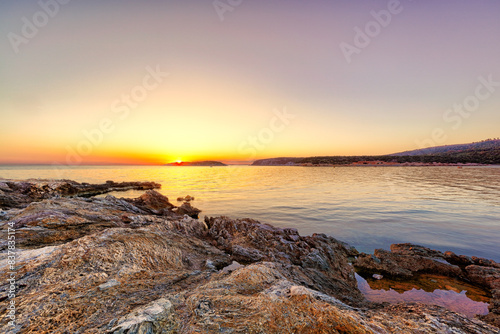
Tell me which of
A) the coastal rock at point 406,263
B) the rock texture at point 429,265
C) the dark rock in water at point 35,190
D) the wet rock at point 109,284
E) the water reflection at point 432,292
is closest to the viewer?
the wet rock at point 109,284

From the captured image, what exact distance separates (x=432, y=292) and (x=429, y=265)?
1881 mm

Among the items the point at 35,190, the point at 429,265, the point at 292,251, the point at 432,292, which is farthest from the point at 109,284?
the point at 35,190

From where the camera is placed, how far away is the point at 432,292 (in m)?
6.98

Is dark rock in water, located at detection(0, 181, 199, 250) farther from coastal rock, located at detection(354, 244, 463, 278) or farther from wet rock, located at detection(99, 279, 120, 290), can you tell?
coastal rock, located at detection(354, 244, 463, 278)

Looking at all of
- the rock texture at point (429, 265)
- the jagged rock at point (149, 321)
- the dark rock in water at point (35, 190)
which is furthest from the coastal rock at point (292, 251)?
the dark rock in water at point (35, 190)

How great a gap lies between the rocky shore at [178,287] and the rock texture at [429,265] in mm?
42

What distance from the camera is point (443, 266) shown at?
8.20m

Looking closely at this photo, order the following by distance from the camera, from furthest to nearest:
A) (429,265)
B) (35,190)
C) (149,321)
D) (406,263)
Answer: (35,190) → (406,263) → (429,265) → (149,321)

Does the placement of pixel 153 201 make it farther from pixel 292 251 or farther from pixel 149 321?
pixel 149 321

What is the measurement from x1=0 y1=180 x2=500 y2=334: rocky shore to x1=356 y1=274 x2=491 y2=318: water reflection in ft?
1.30

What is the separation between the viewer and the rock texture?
7464mm

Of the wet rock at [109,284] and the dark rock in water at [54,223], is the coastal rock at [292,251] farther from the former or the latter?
the wet rock at [109,284]

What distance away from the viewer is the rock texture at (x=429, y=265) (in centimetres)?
746

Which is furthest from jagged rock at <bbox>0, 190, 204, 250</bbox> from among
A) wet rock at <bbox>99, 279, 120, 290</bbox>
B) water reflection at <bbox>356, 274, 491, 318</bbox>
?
water reflection at <bbox>356, 274, 491, 318</bbox>
